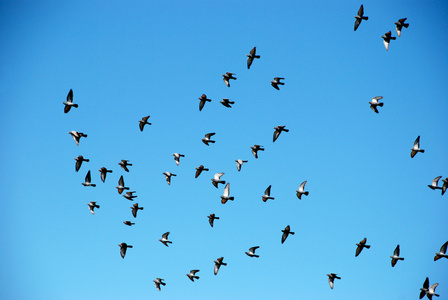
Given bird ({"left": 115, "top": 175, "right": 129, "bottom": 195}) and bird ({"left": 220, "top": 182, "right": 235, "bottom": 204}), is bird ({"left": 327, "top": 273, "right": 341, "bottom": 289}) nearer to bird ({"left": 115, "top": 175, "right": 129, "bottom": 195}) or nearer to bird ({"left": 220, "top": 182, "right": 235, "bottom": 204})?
bird ({"left": 220, "top": 182, "right": 235, "bottom": 204})

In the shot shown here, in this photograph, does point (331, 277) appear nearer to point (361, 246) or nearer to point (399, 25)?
point (361, 246)

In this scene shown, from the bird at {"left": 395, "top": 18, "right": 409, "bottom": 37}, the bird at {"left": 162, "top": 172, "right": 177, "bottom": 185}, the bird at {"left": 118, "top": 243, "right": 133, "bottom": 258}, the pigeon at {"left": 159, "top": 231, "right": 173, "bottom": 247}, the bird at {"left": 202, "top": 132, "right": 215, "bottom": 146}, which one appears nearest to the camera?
the bird at {"left": 395, "top": 18, "right": 409, "bottom": 37}

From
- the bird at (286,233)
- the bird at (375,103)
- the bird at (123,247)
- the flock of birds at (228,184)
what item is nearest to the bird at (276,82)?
the flock of birds at (228,184)

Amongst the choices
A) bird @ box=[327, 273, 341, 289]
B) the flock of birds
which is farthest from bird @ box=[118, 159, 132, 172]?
bird @ box=[327, 273, 341, 289]

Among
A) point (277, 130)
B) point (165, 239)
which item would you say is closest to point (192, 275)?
point (165, 239)

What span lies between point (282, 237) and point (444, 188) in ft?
46.8

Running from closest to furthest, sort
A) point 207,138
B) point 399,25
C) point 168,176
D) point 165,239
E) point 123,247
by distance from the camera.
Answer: point 399,25
point 207,138
point 123,247
point 165,239
point 168,176

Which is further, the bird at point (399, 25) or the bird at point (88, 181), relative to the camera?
the bird at point (88, 181)

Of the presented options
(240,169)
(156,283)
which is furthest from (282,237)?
(156,283)

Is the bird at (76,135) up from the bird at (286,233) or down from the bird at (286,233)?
up

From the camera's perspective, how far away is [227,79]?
196ft

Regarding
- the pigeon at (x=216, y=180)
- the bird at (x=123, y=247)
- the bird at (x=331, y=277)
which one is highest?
the pigeon at (x=216, y=180)

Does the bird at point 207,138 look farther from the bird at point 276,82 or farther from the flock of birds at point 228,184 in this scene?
the bird at point 276,82

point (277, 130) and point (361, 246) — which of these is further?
point (277, 130)
